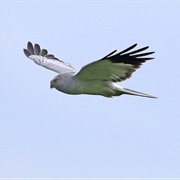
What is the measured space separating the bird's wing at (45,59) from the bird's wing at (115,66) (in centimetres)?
274

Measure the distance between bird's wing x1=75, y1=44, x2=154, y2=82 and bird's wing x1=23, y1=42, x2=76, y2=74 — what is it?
274cm

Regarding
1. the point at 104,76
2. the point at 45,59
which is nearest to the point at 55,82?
the point at 104,76

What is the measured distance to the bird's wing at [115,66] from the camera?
14.3 meters

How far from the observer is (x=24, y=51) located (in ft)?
67.8

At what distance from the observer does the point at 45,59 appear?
19766 mm

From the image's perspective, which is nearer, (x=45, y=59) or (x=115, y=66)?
(x=115, y=66)

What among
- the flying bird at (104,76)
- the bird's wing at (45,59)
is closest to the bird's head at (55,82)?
the flying bird at (104,76)

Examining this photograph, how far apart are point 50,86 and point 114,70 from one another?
5.98ft

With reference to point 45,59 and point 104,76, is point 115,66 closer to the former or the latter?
point 104,76

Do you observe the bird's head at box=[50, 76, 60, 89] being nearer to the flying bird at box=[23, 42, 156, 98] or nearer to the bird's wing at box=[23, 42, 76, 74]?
the flying bird at box=[23, 42, 156, 98]

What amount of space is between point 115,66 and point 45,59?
539 cm

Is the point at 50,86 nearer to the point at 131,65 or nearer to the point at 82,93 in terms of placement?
the point at 82,93

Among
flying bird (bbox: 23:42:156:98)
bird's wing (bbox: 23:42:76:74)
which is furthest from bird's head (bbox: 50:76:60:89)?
bird's wing (bbox: 23:42:76:74)

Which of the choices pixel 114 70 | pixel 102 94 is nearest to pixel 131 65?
pixel 114 70
